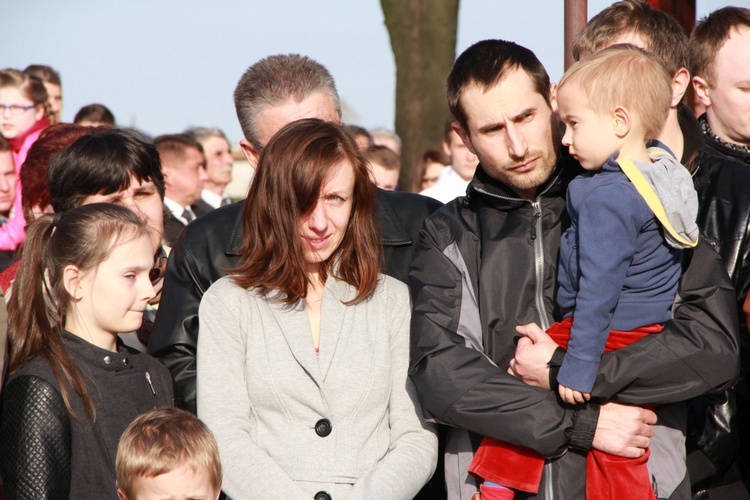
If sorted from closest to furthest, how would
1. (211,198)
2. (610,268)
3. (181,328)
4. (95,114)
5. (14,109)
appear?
1. (610,268)
2. (181,328)
3. (14,109)
4. (95,114)
5. (211,198)

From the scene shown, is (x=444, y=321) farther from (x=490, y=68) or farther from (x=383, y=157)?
(x=383, y=157)

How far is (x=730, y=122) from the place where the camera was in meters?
4.45

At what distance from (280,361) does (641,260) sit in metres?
1.30

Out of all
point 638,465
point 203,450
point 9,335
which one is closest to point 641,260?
point 638,465

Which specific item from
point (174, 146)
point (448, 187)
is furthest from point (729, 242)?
point (174, 146)

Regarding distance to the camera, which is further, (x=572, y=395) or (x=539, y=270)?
(x=539, y=270)

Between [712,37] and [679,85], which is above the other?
[712,37]

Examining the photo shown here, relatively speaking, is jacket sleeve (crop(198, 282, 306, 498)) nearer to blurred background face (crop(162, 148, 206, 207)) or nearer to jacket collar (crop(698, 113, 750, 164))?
jacket collar (crop(698, 113, 750, 164))

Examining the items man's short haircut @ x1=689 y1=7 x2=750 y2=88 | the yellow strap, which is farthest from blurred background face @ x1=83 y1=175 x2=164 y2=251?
man's short haircut @ x1=689 y1=7 x2=750 y2=88

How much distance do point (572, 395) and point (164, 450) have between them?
1348 mm

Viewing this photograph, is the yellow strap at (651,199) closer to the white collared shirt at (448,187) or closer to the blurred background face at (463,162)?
the white collared shirt at (448,187)

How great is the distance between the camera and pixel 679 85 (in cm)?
381

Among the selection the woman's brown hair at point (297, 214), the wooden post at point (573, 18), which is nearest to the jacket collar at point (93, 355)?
the woman's brown hair at point (297, 214)

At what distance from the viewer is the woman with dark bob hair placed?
11.3 feet
